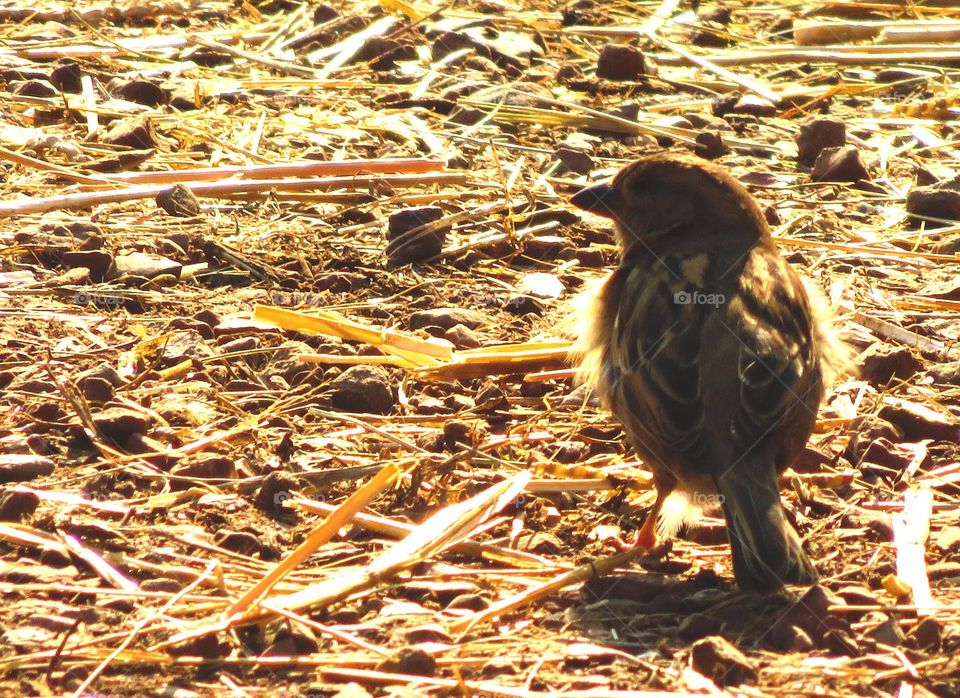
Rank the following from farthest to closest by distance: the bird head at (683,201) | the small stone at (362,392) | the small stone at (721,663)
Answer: the small stone at (362,392) < the bird head at (683,201) < the small stone at (721,663)

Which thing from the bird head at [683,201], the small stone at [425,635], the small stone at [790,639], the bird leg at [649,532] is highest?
the bird head at [683,201]

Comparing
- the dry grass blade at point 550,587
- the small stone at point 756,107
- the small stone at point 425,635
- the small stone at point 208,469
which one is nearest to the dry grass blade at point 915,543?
the dry grass blade at point 550,587

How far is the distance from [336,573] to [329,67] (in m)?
5.75

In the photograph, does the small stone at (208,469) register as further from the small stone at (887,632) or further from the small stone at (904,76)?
the small stone at (904,76)

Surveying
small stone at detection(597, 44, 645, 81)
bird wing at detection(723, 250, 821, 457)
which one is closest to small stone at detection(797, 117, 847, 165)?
small stone at detection(597, 44, 645, 81)

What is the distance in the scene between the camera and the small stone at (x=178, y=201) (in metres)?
6.79

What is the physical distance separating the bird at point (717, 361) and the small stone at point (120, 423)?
1.60 m

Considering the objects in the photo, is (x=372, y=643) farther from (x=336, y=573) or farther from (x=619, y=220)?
(x=619, y=220)

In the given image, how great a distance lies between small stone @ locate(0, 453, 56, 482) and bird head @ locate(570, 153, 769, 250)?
91.7 inches

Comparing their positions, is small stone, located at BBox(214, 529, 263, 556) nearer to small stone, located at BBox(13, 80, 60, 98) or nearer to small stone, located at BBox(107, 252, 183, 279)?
small stone, located at BBox(107, 252, 183, 279)

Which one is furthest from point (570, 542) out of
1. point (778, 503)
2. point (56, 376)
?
point (56, 376)

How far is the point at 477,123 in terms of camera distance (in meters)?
8.18

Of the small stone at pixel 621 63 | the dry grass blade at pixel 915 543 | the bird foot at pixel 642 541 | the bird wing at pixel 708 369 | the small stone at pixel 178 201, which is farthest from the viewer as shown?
the small stone at pixel 621 63

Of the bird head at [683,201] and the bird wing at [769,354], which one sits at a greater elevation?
the bird head at [683,201]
